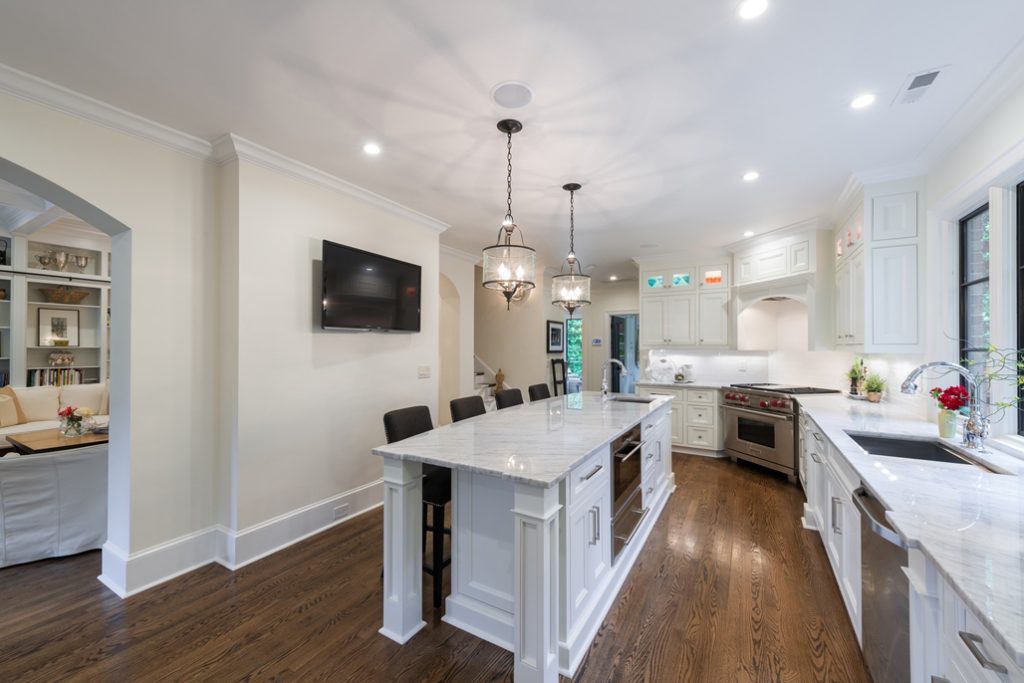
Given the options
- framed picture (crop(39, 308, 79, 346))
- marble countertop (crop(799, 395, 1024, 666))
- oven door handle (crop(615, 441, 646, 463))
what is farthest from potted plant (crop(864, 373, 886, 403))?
framed picture (crop(39, 308, 79, 346))

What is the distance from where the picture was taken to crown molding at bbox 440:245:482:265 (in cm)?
514

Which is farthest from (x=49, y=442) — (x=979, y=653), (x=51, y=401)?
(x=979, y=653)

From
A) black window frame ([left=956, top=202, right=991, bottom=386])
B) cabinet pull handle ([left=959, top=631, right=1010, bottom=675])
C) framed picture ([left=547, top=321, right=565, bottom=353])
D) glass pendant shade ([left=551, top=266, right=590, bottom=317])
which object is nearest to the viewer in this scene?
cabinet pull handle ([left=959, top=631, right=1010, bottom=675])

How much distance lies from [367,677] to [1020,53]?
12.6ft

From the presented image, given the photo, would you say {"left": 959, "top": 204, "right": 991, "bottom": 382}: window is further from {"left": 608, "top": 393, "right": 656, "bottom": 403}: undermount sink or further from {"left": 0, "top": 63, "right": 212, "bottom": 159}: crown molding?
{"left": 0, "top": 63, "right": 212, "bottom": 159}: crown molding

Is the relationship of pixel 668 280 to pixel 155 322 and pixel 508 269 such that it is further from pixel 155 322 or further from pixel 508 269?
pixel 155 322

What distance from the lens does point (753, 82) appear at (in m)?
2.00

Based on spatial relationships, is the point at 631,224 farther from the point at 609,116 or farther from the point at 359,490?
the point at 359,490

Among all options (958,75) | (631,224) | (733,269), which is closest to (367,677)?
(958,75)

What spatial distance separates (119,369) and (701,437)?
559 cm

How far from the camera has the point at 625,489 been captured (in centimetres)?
249

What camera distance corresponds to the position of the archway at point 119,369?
92.4 inches

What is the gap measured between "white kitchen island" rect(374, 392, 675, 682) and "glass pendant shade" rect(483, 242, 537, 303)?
3.01 feet

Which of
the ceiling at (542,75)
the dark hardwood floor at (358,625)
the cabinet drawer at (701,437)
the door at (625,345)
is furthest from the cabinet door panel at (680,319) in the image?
the dark hardwood floor at (358,625)
